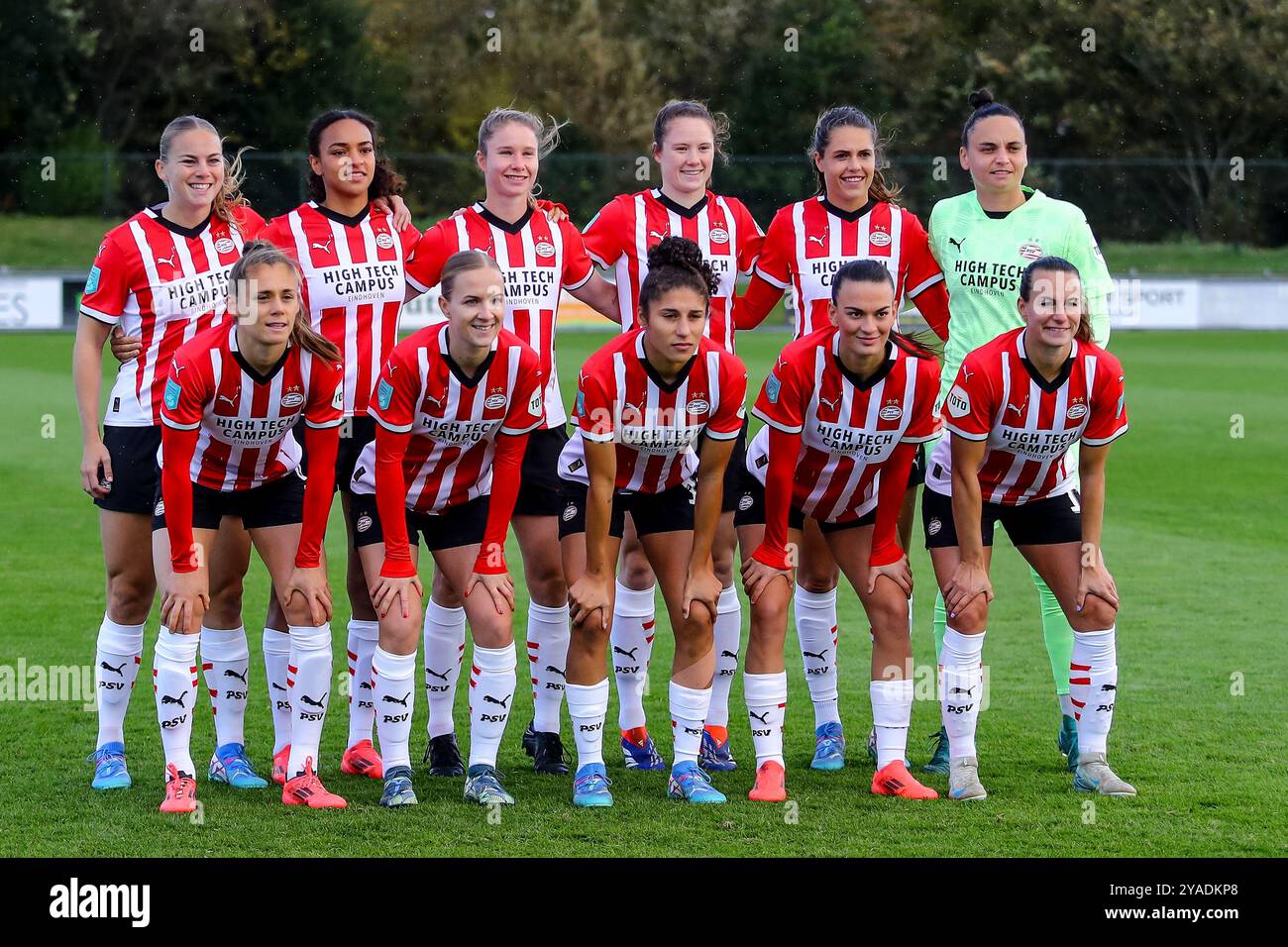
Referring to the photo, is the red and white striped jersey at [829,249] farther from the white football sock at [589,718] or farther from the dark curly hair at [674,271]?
the white football sock at [589,718]

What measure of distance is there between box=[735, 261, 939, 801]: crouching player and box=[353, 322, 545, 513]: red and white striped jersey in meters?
0.75

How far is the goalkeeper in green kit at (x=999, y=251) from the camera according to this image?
5395mm

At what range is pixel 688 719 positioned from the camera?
4.97 m

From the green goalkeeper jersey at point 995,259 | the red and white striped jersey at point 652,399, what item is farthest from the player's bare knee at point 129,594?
the green goalkeeper jersey at point 995,259

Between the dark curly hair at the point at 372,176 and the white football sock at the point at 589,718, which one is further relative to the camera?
the dark curly hair at the point at 372,176

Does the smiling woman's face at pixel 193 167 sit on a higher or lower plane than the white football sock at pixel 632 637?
higher

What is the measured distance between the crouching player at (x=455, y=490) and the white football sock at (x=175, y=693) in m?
0.56

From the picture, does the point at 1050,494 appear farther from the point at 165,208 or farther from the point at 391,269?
the point at 165,208

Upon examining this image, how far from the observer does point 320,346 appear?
4.83m

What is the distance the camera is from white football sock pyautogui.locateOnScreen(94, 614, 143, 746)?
5148 mm

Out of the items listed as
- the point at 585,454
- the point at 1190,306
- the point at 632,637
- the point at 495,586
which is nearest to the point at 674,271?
the point at 585,454

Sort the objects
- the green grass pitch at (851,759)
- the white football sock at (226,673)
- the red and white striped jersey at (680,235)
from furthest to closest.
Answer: the red and white striped jersey at (680,235) → the white football sock at (226,673) → the green grass pitch at (851,759)

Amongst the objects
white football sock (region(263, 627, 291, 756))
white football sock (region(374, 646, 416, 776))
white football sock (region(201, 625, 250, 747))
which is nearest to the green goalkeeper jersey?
white football sock (region(374, 646, 416, 776))
